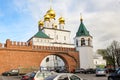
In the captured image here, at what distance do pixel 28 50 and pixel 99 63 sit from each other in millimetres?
49849

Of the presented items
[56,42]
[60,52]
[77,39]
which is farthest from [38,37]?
[60,52]

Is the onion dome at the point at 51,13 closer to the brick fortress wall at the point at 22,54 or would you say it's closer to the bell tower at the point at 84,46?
the bell tower at the point at 84,46

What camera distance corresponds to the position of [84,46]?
53.8 m

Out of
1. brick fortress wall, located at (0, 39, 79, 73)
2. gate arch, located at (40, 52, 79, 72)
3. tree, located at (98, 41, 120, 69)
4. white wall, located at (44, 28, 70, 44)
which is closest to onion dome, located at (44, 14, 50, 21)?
white wall, located at (44, 28, 70, 44)

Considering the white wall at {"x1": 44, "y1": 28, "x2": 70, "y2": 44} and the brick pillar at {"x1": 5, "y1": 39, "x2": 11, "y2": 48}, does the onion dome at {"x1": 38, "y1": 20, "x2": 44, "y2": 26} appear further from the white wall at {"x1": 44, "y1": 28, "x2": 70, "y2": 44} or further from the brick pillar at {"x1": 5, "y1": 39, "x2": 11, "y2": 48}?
the brick pillar at {"x1": 5, "y1": 39, "x2": 11, "y2": 48}

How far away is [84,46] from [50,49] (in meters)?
8.84

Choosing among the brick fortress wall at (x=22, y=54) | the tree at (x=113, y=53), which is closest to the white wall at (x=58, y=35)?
the tree at (x=113, y=53)

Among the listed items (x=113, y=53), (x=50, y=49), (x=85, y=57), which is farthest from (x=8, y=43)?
(x=113, y=53)

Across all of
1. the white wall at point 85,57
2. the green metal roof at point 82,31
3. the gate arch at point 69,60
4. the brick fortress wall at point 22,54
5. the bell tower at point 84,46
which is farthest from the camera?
the green metal roof at point 82,31

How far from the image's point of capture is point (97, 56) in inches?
3775

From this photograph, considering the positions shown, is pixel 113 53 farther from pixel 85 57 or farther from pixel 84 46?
pixel 85 57

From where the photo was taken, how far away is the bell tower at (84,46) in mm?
52750

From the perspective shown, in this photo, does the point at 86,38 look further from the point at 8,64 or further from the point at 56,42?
the point at 8,64

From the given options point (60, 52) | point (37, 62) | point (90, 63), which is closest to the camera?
point (37, 62)
